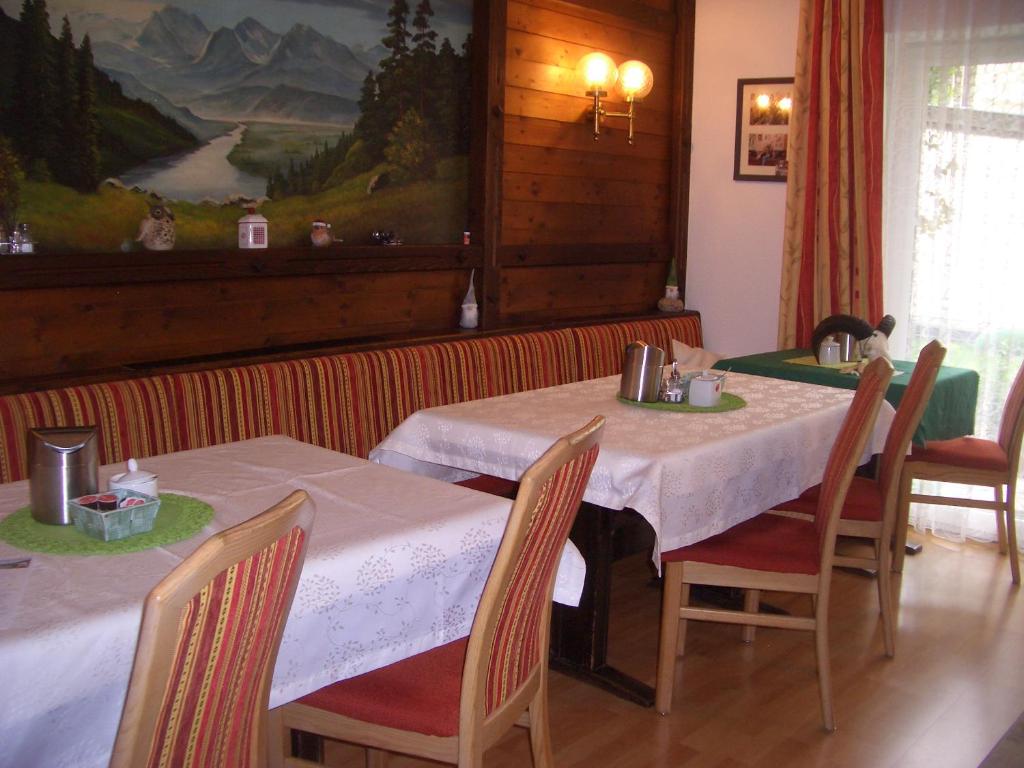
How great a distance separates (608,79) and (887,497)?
2.54 m

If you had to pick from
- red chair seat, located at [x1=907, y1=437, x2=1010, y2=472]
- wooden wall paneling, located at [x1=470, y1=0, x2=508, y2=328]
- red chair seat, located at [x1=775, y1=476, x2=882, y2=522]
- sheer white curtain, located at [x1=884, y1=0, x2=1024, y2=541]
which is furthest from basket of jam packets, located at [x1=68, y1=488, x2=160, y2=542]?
sheer white curtain, located at [x1=884, y1=0, x2=1024, y2=541]

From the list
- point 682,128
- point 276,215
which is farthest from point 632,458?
point 682,128

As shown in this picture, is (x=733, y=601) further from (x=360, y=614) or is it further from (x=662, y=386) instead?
(x=360, y=614)

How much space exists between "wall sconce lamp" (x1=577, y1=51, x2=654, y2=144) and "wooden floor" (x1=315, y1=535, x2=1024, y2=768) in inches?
89.1

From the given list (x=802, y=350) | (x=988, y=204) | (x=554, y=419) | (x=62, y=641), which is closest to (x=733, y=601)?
(x=554, y=419)

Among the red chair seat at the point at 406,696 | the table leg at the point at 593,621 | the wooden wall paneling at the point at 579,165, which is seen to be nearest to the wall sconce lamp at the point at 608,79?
the wooden wall paneling at the point at 579,165

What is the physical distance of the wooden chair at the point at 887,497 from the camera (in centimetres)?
309

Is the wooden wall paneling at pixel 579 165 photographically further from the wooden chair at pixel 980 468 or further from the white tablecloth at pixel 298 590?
the white tablecloth at pixel 298 590

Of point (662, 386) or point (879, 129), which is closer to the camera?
point (662, 386)

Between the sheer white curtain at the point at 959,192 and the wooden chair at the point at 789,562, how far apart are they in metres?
2.02

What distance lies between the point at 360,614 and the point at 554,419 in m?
1.27

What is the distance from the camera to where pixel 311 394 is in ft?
11.8

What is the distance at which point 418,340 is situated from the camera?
405cm

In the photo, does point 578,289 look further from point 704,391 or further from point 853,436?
point 853,436
